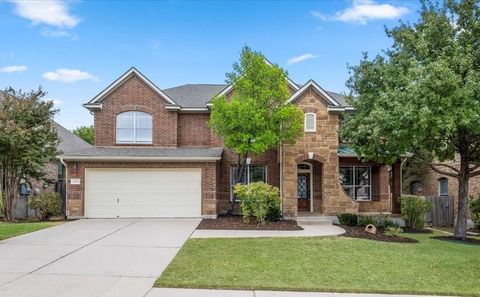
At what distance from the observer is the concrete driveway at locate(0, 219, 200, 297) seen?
24.2 feet

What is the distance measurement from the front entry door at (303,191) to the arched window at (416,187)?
10.9 metres

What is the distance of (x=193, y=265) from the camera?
9164mm

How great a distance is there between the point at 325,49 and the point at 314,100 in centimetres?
238

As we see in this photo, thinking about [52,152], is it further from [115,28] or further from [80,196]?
[115,28]

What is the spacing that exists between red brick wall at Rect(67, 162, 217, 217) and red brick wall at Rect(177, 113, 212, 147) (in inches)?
103

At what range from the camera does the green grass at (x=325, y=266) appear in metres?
7.86

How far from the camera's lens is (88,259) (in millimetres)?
9672

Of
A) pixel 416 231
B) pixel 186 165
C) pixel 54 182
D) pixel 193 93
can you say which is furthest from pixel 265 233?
pixel 54 182

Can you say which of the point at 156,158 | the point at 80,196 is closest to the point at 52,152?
the point at 80,196

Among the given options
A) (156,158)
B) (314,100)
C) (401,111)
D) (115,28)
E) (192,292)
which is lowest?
(192,292)

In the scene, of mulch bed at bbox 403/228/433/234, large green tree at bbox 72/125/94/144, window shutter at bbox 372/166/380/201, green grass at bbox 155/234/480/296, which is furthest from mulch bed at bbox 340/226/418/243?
large green tree at bbox 72/125/94/144

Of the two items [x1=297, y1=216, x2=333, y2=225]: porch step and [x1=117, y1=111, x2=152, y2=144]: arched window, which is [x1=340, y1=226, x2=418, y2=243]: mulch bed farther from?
[x1=117, y1=111, x2=152, y2=144]: arched window

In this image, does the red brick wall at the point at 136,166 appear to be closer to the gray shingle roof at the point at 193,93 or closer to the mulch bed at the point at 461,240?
the gray shingle roof at the point at 193,93

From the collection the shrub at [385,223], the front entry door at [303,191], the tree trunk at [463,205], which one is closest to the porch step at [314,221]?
the shrub at [385,223]
